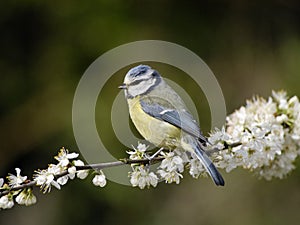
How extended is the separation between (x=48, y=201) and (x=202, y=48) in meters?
1.82

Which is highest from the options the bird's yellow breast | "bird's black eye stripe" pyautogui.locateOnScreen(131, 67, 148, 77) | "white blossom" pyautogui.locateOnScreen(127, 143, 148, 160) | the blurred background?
the blurred background

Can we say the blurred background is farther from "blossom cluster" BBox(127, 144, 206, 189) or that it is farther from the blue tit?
"blossom cluster" BBox(127, 144, 206, 189)

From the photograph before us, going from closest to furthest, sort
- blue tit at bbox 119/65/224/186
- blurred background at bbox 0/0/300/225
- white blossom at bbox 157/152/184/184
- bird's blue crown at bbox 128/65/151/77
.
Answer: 1. white blossom at bbox 157/152/184/184
2. blue tit at bbox 119/65/224/186
3. bird's blue crown at bbox 128/65/151/77
4. blurred background at bbox 0/0/300/225

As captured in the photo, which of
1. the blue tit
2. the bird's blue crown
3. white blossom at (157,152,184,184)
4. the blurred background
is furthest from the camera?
the blurred background

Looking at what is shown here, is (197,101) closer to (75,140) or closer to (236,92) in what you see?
(236,92)

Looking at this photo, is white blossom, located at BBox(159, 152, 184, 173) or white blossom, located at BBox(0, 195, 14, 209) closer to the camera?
white blossom, located at BBox(0, 195, 14, 209)

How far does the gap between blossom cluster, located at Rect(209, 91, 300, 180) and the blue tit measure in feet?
0.26

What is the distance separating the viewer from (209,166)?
1.76 meters

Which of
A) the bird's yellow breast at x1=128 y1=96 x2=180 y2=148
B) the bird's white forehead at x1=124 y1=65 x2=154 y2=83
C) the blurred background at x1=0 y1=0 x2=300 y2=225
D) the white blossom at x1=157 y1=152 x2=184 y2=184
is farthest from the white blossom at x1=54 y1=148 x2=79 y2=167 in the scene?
the blurred background at x1=0 y1=0 x2=300 y2=225

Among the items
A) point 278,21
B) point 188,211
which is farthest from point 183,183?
point 278,21

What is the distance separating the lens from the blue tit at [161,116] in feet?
6.08

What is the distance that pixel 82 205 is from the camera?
13.6ft

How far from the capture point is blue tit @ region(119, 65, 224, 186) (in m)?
1.85

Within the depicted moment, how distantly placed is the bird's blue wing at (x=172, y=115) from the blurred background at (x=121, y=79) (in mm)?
1985
